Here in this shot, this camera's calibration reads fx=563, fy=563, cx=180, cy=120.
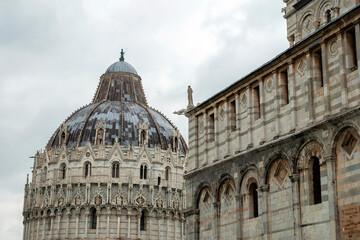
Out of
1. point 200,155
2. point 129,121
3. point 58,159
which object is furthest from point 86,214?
point 200,155

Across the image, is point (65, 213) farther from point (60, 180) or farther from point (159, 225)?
point (159, 225)

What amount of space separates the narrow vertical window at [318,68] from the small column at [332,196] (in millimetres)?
3851

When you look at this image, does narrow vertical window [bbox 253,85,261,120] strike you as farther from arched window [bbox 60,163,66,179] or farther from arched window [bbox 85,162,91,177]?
arched window [bbox 60,163,66,179]

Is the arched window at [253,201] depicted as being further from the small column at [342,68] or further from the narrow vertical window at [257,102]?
the small column at [342,68]

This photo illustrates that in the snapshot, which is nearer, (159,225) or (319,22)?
(319,22)

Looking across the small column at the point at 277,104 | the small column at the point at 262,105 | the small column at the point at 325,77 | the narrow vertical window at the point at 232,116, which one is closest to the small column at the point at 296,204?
the small column at the point at 277,104

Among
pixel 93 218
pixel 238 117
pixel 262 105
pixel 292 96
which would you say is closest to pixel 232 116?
pixel 238 117

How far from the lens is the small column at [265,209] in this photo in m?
28.2

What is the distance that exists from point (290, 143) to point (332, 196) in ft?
13.2

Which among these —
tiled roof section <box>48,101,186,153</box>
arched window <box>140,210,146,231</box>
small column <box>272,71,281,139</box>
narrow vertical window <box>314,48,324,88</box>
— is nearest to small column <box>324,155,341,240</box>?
narrow vertical window <box>314,48,324,88</box>

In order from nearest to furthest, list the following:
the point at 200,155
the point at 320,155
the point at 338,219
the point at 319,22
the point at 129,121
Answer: the point at 338,219 < the point at 320,155 < the point at 319,22 < the point at 200,155 < the point at 129,121

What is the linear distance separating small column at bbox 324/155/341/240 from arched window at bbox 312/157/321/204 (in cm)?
126

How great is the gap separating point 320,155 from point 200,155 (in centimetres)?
1129

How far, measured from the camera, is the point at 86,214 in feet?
266
